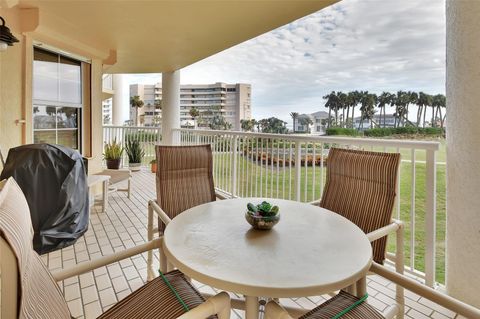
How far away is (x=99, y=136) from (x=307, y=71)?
343 inches

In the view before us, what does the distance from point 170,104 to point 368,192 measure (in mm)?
5704

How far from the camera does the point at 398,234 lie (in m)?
1.67

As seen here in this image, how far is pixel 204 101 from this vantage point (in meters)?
17.0

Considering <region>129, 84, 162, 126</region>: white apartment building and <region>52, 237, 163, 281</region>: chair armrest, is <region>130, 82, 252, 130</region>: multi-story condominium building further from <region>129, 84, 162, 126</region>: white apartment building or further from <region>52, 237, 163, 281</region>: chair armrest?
<region>52, 237, 163, 281</region>: chair armrest

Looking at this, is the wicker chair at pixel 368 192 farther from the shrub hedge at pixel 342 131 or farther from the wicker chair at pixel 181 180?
the shrub hedge at pixel 342 131

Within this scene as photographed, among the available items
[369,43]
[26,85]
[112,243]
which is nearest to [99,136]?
[26,85]

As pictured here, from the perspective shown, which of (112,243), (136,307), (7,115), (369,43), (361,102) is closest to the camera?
(136,307)

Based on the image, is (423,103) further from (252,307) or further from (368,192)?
(252,307)

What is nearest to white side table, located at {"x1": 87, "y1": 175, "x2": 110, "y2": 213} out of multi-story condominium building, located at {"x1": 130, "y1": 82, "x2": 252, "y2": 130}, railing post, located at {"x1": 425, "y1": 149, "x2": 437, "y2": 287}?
railing post, located at {"x1": 425, "y1": 149, "x2": 437, "y2": 287}

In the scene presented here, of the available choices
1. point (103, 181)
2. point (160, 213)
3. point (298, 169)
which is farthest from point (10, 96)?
point (298, 169)

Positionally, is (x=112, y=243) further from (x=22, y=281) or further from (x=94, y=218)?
(x=22, y=281)

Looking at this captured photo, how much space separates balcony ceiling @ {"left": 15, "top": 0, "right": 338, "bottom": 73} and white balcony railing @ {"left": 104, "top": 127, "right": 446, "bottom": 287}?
4.94 feet

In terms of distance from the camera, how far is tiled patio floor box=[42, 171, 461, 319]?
6.63ft

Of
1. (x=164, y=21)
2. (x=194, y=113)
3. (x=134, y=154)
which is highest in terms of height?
(x=194, y=113)
